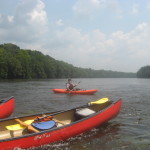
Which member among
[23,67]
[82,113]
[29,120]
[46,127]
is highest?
[23,67]

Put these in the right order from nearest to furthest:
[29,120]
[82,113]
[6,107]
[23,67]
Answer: [29,120] < [82,113] < [6,107] < [23,67]

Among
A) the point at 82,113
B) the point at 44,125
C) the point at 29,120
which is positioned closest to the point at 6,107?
the point at 29,120

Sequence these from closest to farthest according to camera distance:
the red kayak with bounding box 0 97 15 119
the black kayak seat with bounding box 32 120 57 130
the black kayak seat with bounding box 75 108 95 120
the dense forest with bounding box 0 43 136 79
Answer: the black kayak seat with bounding box 32 120 57 130
the black kayak seat with bounding box 75 108 95 120
the red kayak with bounding box 0 97 15 119
the dense forest with bounding box 0 43 136 79

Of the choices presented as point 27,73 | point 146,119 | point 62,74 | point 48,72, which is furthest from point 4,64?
point 146,119

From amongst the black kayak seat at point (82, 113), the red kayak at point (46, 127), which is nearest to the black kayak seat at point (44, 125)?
the red kayak at point (46, 127)

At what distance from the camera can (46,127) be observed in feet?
26.6

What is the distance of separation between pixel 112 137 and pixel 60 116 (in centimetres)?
249

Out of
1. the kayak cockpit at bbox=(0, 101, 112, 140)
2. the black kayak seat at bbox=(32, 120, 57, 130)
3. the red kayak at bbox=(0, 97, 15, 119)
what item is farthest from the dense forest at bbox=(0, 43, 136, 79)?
the black kayak seat at bbox=(32, 120, 57, 130)

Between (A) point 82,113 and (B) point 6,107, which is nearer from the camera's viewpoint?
(A) point 82,113

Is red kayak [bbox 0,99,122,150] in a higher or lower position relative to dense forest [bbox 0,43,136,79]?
lower

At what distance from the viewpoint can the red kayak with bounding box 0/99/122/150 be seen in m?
6.84

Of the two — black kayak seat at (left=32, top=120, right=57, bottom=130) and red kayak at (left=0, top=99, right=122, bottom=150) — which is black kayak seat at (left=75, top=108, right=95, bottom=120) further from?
black kayak seat at (left=32, top=120, right=57, bottom=130)

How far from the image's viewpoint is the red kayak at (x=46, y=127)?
22.5 ft

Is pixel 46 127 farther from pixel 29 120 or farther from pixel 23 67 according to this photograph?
pixel 23 67
